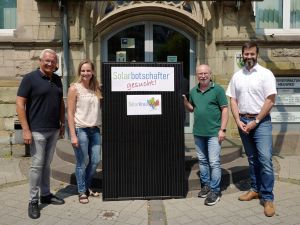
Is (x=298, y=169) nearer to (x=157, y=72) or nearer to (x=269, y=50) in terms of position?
(x=269, y=50)

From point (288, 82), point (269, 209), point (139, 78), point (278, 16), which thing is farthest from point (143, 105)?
point (278, 16)

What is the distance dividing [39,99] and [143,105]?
125 centimetres

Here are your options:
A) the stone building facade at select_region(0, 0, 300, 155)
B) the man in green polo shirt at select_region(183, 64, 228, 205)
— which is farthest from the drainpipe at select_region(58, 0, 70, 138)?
the man in green polo shirt at select_region(183, 64, 228, 205)

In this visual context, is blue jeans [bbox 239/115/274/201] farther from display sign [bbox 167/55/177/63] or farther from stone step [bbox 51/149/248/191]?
display sign [bbox 167/55/177/63]

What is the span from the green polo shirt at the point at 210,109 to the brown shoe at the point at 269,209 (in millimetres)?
976

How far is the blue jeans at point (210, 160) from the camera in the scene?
193 inches

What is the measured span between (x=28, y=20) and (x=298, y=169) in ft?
19.1

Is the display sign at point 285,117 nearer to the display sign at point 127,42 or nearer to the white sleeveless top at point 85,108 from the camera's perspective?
the display sign at point 127,42

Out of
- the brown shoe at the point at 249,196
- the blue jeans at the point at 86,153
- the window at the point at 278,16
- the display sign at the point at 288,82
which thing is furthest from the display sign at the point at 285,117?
the blue jeans at the point at 86,153

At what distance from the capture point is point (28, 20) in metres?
8.16

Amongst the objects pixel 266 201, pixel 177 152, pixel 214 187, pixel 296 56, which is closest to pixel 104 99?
pixel 177 152

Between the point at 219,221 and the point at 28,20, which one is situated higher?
the point at 28,20

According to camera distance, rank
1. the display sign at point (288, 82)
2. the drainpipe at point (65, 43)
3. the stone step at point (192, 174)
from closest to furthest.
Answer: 1. the stone step at point (192, 174)
2. the drainpipe at point (65, 43)
3. the display sign at point (288, 82)

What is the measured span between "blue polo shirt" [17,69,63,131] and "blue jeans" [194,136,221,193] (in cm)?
179
